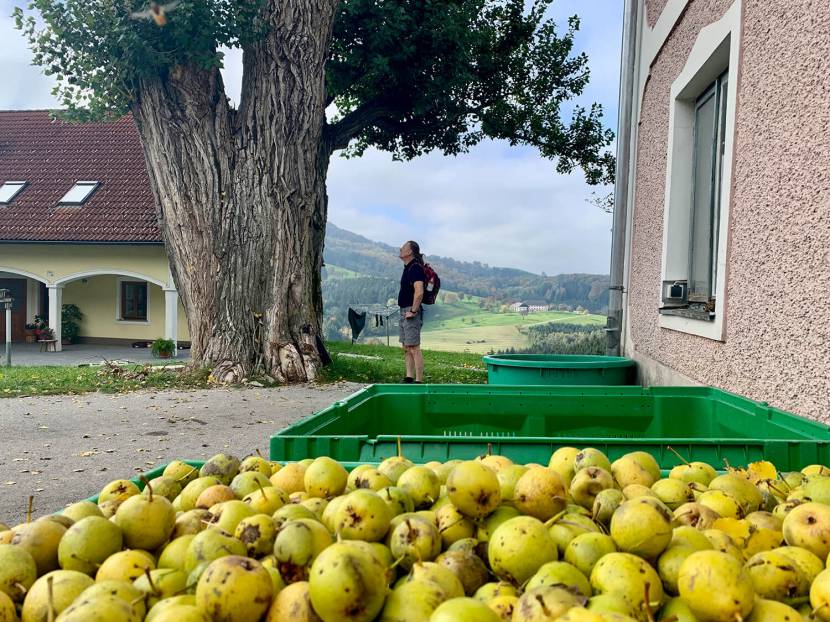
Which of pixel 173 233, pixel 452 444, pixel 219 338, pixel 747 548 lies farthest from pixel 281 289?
pixel 747 548

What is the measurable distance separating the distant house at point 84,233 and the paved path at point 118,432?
444 inches

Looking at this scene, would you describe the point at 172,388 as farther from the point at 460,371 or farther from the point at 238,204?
the point at 460,371

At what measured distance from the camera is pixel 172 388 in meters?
11.7

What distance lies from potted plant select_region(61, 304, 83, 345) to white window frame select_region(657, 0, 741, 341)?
2189 cm

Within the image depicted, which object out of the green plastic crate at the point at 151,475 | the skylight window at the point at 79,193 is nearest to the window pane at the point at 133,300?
the skylight window at the point at 79,193

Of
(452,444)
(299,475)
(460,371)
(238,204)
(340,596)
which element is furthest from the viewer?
(460,371)

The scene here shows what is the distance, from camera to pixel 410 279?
1034 centimetres

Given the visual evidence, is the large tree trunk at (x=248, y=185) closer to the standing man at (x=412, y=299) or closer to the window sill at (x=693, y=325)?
the standing man at (x=412, y=299)

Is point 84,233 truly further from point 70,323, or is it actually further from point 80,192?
point 70,323

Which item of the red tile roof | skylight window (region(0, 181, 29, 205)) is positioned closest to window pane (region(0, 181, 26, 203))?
skylight window (region(0, 181, 29, 205))

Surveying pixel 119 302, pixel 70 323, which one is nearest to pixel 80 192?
pixel 119 302

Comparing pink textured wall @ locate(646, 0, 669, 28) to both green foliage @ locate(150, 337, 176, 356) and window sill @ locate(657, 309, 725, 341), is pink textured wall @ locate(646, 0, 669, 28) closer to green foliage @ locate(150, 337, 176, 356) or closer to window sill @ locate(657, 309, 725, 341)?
window sill @ locate(657, 309, 725, 341)

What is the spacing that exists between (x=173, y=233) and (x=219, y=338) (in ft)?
6.39

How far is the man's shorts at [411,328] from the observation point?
10.4 metres
